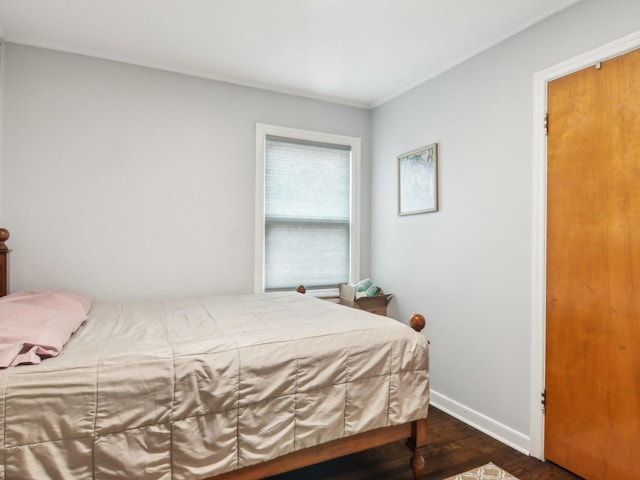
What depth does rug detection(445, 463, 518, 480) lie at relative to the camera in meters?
1.93

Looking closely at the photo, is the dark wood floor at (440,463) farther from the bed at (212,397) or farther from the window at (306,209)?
the window at (306,209)

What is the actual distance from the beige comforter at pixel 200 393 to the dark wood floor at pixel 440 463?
1.44ft

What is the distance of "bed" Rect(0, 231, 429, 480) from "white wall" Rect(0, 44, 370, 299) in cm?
73

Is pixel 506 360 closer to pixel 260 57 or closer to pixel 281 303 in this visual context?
pixel 281 303

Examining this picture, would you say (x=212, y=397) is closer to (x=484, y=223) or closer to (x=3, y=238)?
(x=3, y=238)

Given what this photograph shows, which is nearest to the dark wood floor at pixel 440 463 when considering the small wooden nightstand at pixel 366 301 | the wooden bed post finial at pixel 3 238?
the small wooden nightstand at pixel 366 301

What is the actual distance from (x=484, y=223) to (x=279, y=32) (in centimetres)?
180

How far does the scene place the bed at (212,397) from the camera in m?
1.20

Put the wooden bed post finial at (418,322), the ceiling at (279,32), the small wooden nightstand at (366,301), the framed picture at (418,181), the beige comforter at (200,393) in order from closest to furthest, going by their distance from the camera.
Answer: the beige comforter at (200,393)
the wooden bed post finial at (418,322)
the ceiling at (279,32)
the framed picture at (418,181)
the small wooden nightstand at (366,301)

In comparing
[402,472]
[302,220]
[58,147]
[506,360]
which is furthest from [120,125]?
[506,360]

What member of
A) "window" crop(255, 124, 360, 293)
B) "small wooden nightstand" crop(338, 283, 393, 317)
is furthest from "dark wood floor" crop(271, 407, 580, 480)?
"window" crop(255, 124, 360, 293)

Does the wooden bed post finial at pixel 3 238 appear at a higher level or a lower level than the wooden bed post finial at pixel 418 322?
higher

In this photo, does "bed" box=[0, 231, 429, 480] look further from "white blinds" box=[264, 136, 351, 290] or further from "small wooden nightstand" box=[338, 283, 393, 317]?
"white blinds" box=[264, 136, 351, 290]

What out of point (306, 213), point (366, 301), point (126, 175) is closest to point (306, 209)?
point (306, 213)
